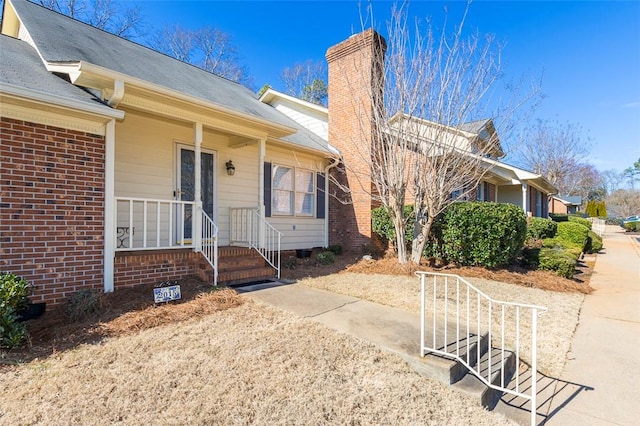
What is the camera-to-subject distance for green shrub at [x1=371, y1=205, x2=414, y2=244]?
8852 millimetres

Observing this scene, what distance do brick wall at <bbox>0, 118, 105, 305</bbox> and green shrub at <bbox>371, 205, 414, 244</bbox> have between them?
6.62 metres

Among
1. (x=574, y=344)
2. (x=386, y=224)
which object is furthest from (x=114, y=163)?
(x=574, y=344)

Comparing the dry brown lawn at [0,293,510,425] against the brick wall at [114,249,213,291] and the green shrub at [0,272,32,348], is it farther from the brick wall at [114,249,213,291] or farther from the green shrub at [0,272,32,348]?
the brick wall at [114,249,213,291]

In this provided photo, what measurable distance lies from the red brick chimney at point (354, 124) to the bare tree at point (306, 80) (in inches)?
556

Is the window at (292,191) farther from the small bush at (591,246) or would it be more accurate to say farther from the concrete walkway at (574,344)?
the small bush at (591,246)

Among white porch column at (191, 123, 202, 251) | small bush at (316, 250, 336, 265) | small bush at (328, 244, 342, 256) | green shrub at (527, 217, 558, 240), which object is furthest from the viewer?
green shrub at (527, 217, 558, 240)

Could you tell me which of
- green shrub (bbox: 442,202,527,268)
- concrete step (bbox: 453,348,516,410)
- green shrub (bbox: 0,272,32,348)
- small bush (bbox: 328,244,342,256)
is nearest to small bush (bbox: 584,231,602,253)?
green shrub (bbox: 442,202,527,268)

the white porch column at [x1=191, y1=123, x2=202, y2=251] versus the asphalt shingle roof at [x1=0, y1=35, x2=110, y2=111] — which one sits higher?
the asphalt shingle roof at [x1=0, y1=35, x2=110, y2=111]

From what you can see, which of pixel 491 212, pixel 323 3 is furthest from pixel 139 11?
pixel 491 212

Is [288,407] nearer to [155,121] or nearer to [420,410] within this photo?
[420,410]

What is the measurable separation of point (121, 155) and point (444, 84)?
696 cm

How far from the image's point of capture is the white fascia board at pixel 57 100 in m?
4.04

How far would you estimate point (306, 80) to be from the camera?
2577 centimetres

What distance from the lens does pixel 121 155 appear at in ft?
20.6
